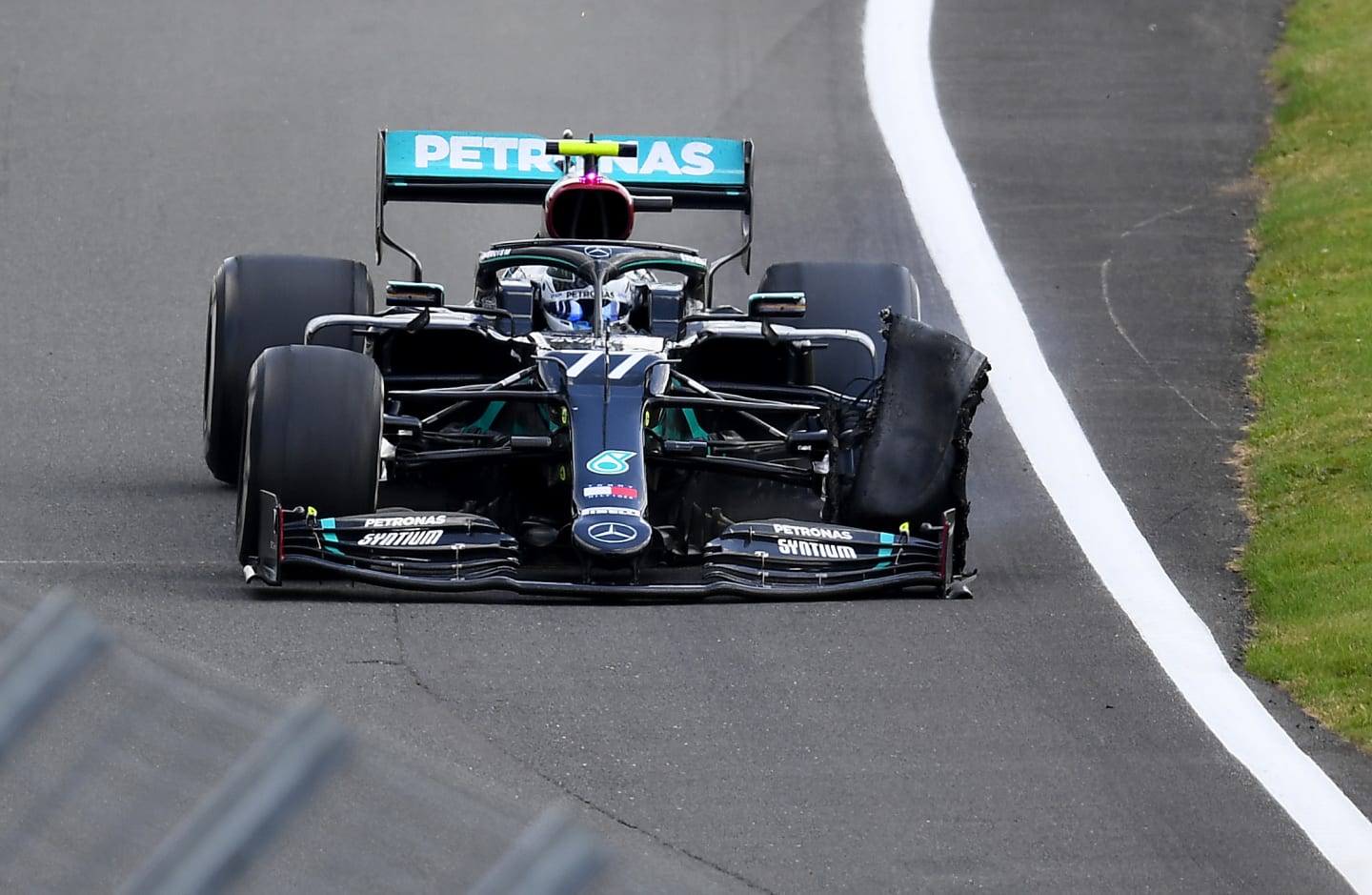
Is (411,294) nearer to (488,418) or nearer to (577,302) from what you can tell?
(488,418)

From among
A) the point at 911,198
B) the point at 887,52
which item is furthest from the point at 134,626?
the point at 887,52

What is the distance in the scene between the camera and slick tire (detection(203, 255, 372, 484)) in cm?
1052

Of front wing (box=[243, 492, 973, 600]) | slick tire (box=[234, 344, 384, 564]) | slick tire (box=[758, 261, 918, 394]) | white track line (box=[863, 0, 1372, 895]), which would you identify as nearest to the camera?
white track line (box=[863, 0, 1372, 895])

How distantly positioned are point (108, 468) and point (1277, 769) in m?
6.26

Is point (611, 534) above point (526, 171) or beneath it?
beneath

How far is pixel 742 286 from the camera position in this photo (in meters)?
15.1

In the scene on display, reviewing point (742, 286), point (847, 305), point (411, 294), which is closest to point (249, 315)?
point (411, 294)

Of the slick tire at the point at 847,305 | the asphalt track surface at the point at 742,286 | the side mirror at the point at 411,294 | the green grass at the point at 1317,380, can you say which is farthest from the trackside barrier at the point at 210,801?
the slick tire at the point at 847,305

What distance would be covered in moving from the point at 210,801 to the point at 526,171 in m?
8.70

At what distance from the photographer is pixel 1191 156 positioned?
17359mm

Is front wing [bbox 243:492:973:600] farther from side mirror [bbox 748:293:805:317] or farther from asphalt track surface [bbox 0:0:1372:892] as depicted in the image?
side mirror [bbox 748:293:805:317]

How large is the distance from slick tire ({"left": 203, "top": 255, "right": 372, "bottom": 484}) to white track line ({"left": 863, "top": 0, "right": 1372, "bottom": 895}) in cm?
361

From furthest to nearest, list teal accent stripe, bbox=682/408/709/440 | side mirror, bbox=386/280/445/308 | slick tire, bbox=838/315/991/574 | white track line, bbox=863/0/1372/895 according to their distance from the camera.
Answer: teal accent stripe, bbox=682/408/709/440, side mirror, bbox=386/280/445/308, slick tire, bbox=838/315/991/574, white track line, bbox=863/0/1372/895

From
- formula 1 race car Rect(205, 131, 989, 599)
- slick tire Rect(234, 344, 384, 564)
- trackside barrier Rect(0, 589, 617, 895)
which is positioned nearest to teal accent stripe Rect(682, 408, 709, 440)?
formula 1 race car Rect(205, 131, 989, 599)
